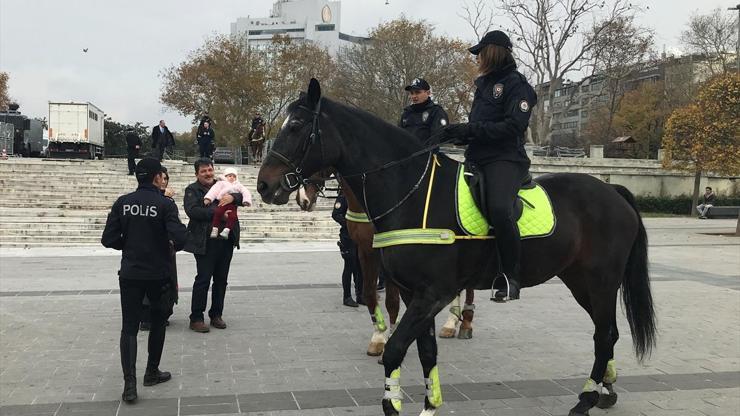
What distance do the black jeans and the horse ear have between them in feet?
12.4

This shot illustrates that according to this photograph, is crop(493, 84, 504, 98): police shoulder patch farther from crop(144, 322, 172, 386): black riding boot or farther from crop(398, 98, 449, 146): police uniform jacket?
crop(144, 322, 172, 386): black riding boot

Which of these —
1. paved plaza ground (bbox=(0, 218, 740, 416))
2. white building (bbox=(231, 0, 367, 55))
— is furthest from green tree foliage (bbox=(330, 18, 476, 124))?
white building (bbox=(231, 0, 367, 55))

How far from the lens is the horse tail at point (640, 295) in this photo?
201 inches

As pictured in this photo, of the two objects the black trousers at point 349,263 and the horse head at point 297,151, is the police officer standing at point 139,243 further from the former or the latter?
the black trousers at point 349,263

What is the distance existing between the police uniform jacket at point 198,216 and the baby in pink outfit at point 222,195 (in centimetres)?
7

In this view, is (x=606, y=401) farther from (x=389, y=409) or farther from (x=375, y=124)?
(x=375, y=124)

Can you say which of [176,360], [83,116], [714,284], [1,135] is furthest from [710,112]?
[1,135]

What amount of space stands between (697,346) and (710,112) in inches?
727

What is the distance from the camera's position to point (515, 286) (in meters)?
4.13

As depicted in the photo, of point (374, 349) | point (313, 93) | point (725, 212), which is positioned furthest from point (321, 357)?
point (725, 212)

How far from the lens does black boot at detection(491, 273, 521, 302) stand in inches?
162

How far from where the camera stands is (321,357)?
6.04 meters

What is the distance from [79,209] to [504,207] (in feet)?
60.3

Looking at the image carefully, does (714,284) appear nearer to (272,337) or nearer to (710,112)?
(272,337)
